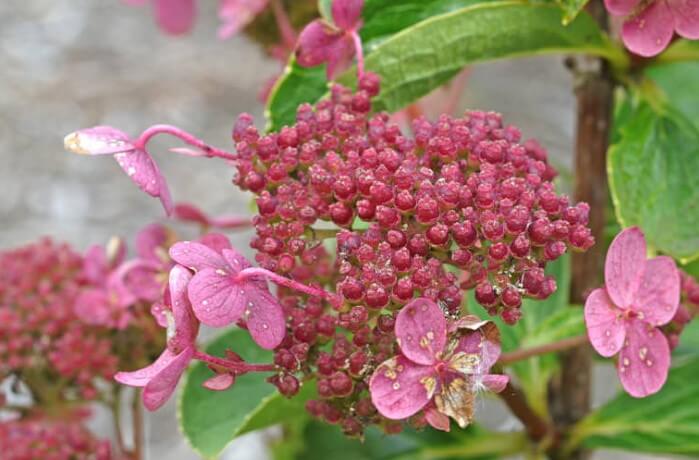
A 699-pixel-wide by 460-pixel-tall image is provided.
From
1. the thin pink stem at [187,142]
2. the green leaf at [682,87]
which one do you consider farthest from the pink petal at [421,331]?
the green leaf at [682,87]

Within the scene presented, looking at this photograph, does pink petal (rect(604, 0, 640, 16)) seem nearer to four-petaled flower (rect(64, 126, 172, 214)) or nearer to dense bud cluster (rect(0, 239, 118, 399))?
four-petaled flower (rect(64, 126, 172, 214))

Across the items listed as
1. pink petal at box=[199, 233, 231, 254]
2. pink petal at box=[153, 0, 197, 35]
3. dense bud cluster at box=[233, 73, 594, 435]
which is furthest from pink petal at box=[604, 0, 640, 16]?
pink petal at box=[153, 0, 197, 35]

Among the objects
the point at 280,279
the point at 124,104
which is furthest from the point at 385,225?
the point at 124,104

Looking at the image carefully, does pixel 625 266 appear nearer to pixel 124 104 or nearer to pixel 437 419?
pixel 437 419

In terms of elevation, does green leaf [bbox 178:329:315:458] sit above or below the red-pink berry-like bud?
below

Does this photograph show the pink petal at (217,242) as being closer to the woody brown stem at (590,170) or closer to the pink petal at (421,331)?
the pink petal at (421,331)

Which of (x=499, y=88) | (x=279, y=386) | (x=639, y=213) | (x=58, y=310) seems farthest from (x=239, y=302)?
(x=499, y=88)
